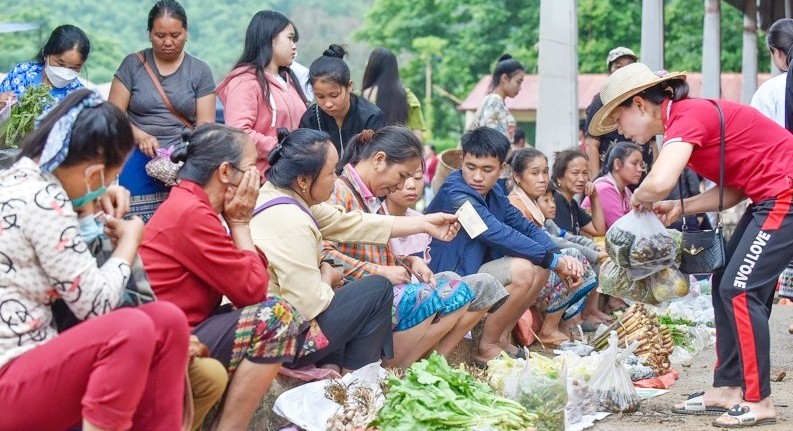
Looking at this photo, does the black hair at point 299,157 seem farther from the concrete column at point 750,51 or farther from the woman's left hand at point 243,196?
the concrete column at point 750,51

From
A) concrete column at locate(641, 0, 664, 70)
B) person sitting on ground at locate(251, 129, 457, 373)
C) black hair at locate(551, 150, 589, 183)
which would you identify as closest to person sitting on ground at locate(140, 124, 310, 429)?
person sitting on ground at locate(251, 129, 457, 373)

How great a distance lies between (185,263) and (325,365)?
127 centimetres

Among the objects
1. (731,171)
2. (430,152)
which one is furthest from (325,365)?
(430,152)

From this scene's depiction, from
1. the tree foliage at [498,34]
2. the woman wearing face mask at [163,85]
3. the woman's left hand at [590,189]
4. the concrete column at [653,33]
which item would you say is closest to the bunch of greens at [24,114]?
the woman wearing face mask at [163,85]

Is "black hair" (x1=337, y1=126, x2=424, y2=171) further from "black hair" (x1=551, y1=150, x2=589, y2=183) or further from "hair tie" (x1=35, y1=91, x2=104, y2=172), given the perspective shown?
"black hair" (x1=551, y1=150, x2=589, y2=183)

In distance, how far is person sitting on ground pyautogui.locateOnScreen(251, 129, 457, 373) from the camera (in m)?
5.31

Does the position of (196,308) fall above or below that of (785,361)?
above

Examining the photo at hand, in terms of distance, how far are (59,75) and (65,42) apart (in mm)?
209

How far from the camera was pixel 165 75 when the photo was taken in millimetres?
7051

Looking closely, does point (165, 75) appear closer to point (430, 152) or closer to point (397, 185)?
point (397, 185)

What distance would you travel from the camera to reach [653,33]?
50.5 feet

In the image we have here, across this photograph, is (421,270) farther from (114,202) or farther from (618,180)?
(618,180)

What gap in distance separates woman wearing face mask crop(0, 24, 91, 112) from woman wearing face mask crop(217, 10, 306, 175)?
914 mm

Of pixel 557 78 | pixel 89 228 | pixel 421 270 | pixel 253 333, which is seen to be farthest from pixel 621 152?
pixel 89 228
